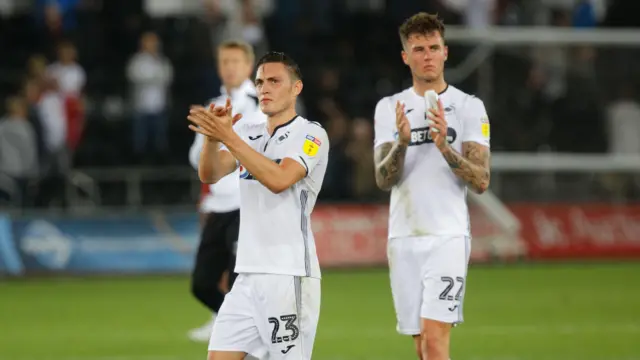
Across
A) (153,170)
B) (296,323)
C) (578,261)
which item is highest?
(296,323)

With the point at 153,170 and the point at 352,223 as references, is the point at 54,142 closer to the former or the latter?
the point at 153,170

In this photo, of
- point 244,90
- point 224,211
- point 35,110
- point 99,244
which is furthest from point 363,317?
point 35,110

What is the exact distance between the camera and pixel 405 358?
10.9m

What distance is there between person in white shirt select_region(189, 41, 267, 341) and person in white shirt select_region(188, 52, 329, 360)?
10.8 feet

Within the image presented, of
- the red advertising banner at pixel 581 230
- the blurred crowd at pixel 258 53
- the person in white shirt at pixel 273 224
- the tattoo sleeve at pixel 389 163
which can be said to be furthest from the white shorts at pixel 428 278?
the red advertising banner at pixel 581 230

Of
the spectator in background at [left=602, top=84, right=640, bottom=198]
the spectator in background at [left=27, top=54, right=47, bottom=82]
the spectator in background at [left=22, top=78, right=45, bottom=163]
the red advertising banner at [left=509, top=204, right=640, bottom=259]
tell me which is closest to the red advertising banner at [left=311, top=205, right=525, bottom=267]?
the red advertising banner at [left=509, top=204, right=640, bottom=259]

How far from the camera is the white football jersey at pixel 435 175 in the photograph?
7.97 m

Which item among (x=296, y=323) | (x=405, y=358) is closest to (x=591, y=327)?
(x=405, y=358)

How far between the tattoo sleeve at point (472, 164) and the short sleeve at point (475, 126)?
0.04 m

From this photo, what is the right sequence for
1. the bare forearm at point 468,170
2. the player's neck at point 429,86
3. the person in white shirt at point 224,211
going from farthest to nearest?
the person in white shirt at point 224,211
the player's neck at point 429,86
the bare forearm at point 468,170

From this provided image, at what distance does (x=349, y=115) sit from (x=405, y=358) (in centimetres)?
1156

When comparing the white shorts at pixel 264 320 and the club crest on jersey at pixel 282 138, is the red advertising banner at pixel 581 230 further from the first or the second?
the white shorts at pixel 264 320

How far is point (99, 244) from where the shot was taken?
63.6ft

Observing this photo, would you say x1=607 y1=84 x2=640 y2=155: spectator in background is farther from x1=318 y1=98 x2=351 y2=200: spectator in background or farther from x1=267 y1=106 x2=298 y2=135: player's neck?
x1=267 y1=106 x2=298 y2=135: player's neck
